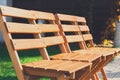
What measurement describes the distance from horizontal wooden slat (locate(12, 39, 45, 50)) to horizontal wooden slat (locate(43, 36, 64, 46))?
0.49 ft

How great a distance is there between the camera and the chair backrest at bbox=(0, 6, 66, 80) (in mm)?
3357

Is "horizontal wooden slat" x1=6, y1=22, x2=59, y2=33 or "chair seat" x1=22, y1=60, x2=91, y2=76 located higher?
"horizontal wooden slat" x1=6, y1=22, x2=59, y2=33

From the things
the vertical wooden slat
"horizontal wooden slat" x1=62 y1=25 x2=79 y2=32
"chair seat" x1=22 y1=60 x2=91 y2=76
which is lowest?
"chair seat" x1=22 y1=60 x2=91 y2=76

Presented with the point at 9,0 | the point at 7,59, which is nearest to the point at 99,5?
the point at 9,0

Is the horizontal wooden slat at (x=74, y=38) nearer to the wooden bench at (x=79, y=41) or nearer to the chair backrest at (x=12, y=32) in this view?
the wooden bench at (x=79, y=41)

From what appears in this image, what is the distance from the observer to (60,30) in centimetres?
486

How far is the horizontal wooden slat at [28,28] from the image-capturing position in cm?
349

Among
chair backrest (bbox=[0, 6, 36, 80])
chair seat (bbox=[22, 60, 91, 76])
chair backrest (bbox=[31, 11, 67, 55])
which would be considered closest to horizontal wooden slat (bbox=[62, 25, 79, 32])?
chair backrest (bbox=[31, 11, 67, 55])

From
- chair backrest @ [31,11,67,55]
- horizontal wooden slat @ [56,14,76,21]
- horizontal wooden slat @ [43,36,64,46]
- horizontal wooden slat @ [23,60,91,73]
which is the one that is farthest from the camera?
horizontal wooden slat @ [56,14,76,21]

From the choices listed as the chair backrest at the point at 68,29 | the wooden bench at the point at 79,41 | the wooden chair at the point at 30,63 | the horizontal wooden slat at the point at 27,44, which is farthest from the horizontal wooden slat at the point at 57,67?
the chair backrest at the point at 68,29

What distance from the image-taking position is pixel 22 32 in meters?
3.74

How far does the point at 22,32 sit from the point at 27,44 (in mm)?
156

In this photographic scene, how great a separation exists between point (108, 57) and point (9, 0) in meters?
9.38

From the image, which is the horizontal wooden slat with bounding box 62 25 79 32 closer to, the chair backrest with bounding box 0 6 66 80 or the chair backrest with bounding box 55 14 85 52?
the chair backrest with bounding box 55 14 85 52
